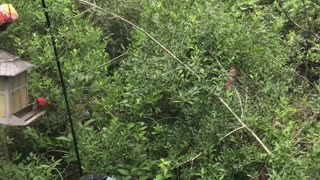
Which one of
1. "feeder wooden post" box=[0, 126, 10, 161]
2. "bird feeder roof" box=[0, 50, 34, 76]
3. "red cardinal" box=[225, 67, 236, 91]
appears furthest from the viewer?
"feeder wooden post" box=[0, 126, 10, 161]

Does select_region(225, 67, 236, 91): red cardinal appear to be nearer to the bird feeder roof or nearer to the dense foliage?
the dense foliage

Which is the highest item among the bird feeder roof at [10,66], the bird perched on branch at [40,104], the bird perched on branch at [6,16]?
the bird perched on branch at [6,16]

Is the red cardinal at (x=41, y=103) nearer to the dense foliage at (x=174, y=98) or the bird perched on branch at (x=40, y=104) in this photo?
the bird perched on branch at (x=40, y=104)

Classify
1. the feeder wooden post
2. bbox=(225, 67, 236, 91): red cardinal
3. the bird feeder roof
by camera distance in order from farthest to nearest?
the feeder wooden post, bbox=(225, 67, 236, 91): red cardinal, the bird feeder roof

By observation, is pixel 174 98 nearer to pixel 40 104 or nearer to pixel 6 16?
pixel 40 104

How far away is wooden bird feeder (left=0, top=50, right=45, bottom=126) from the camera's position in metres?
2.22

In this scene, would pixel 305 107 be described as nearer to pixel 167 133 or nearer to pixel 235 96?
pixel 235 96

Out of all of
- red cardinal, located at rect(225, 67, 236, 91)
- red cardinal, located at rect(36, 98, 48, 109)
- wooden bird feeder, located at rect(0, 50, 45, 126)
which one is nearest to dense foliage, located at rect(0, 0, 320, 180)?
red cardinal, located at rect(225, 67, 236, 91)

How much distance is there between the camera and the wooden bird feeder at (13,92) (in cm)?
222

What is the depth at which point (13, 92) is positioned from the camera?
2.28 m

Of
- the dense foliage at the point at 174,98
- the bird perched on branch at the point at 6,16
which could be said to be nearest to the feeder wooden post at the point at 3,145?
the dense foliage at the point at 174,98

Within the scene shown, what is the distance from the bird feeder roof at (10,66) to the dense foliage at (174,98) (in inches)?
13.0

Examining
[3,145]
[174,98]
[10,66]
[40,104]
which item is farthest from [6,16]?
[174,98]

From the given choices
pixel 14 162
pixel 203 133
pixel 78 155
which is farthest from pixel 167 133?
pixel 14 162
